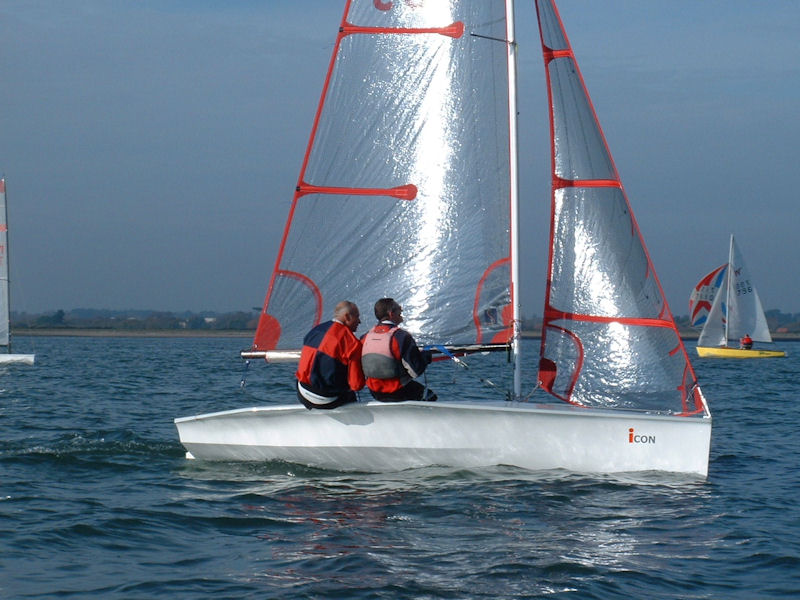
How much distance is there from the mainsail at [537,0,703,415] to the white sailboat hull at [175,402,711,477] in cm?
62

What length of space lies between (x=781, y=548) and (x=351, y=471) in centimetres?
335

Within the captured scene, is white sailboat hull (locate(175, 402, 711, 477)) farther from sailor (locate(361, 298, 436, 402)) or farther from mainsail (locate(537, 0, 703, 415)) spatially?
mainsail (locate(537, 0, 703, 415))

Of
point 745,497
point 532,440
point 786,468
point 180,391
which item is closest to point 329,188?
point 532,440

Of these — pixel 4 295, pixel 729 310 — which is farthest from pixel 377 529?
pixel 729 310

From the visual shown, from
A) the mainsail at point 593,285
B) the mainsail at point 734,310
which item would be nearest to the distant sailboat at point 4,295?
the mainsail at point 593,285

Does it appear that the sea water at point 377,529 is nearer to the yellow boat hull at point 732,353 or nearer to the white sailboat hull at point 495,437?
the white sailboat hull at point 495,437

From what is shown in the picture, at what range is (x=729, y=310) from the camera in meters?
43.6

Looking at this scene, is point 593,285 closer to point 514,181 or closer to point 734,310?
point 514,181

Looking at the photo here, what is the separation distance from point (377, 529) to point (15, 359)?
81.3ft

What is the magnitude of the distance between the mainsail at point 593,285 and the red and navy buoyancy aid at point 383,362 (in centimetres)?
145

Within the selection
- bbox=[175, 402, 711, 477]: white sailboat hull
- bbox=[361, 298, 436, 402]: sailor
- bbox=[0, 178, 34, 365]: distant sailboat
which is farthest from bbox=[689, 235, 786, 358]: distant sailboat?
bbox=[361, 298, 436, 402]: sailor

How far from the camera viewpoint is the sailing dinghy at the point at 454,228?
8852 millimetres

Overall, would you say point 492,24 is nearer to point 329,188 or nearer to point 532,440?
point 329,188

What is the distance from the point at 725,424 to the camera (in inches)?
548
